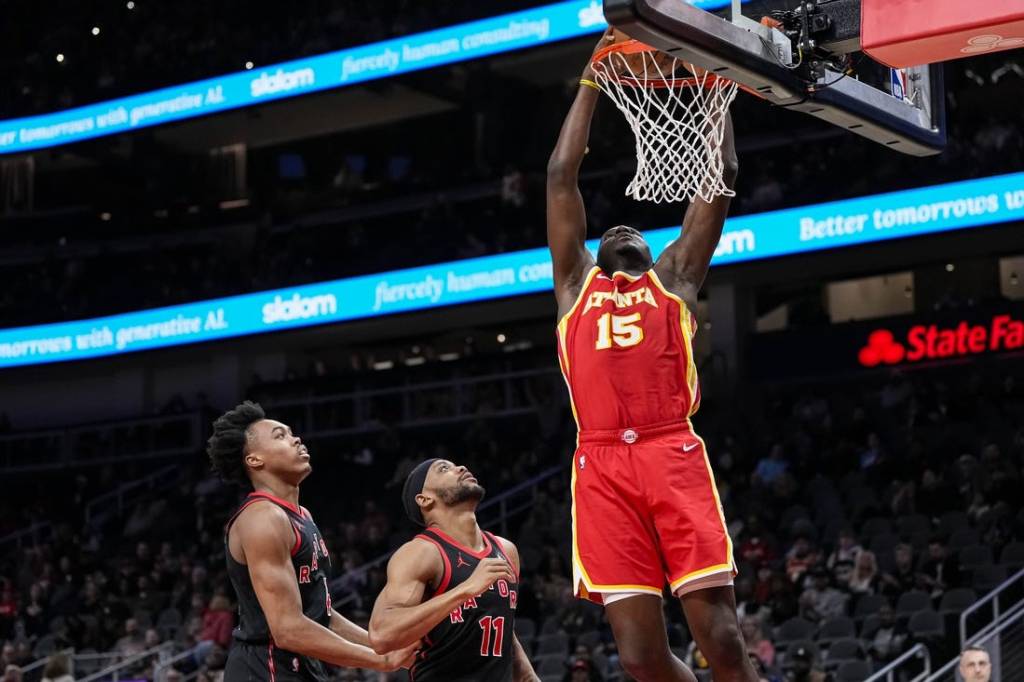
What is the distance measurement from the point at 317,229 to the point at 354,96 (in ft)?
8.29

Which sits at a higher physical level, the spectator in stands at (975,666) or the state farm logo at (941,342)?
the state farm logo at (941,342)

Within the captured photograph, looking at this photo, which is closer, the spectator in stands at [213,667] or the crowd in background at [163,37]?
the spectator in stands at [213,667]

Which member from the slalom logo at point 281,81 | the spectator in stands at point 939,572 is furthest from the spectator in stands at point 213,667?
the slalom logo at point 281,81

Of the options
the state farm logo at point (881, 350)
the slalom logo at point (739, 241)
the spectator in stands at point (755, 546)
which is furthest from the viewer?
the state farm logo at point (881, 350)

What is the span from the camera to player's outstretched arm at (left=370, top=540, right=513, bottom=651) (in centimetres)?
517

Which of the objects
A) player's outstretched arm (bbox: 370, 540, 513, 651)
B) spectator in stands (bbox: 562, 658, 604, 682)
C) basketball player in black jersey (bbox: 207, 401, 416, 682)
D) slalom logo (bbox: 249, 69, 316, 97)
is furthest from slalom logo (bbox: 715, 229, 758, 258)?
player's outstretched arm (bbox: 370, 540, 513, 651)

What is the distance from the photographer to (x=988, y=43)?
5.70 metres

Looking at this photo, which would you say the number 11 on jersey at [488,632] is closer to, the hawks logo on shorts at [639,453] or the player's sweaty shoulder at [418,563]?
the player's sweaty shoulder at [418,563]

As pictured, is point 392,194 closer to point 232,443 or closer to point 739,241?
point 739,241

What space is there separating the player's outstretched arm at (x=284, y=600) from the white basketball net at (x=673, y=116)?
1807 mm

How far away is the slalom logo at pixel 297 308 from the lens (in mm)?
20844

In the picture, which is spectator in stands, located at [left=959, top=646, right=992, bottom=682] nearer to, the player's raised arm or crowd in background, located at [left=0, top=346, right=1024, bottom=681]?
crowd in background, located at [left=0, top=346, right=1024, bottom=681]

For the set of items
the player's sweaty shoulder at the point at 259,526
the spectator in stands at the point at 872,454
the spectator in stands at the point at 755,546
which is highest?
the player's sweaty shoulder at the point at 259,526

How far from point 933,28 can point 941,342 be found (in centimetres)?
1407
